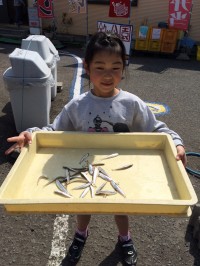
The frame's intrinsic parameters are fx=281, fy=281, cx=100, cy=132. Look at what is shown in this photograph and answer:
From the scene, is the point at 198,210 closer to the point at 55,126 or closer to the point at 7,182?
the point at 55,126

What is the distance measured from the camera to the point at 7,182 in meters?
1.99

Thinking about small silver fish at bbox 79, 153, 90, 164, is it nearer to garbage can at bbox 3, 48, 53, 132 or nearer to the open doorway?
garbage can at bbox 3, 48, 53, 132

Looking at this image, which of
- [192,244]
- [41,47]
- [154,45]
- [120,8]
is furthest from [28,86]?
[154,45]

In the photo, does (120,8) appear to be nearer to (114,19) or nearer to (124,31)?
(124,31)

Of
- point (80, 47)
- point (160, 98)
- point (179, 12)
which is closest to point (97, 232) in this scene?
point (160, 98)

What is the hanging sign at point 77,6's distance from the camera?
554 inches

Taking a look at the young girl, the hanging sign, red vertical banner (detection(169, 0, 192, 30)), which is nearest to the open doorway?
the hanging sign

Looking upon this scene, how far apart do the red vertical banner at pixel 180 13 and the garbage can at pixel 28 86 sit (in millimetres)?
8787

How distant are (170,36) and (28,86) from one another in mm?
9365

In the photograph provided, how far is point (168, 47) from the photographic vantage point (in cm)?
1298

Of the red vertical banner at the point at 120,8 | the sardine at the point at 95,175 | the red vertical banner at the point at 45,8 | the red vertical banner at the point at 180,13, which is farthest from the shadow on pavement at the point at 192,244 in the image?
the red vertical banner at the point at 45,8

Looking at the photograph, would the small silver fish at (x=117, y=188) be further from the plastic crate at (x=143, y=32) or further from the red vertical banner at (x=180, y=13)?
the plastic crate at (x=143, y=32)

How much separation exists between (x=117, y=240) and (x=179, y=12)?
37.3 feet

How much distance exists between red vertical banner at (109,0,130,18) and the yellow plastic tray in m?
10.4
